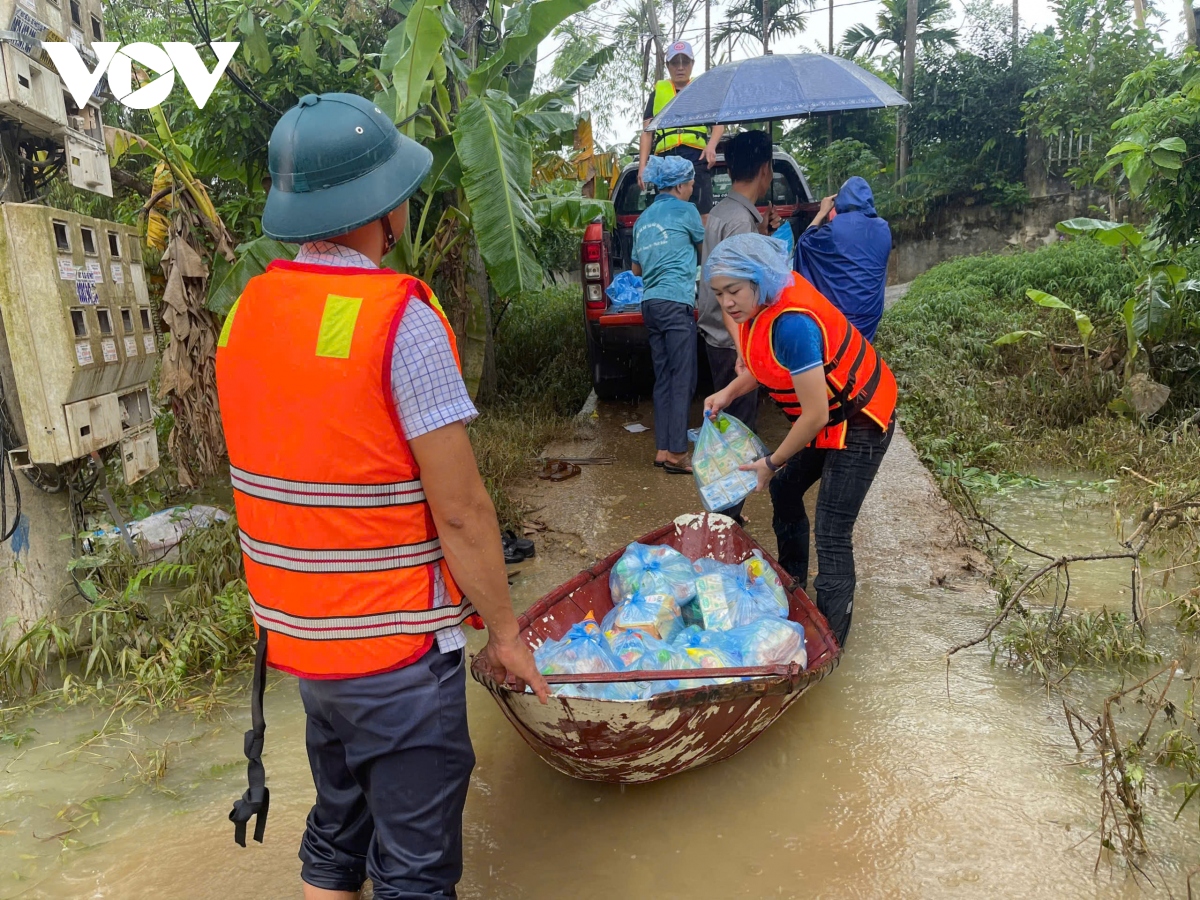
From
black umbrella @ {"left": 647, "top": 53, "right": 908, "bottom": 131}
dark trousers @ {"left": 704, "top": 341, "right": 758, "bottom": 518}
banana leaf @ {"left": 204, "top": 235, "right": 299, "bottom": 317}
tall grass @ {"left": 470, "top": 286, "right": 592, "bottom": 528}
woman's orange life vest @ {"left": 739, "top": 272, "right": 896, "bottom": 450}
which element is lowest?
tall grass @ {"left": 470, "top": 286, "right": 592, "bottom": 528}

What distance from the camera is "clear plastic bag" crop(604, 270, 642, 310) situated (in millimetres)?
6906

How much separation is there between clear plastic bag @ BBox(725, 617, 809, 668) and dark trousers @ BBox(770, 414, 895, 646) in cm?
46

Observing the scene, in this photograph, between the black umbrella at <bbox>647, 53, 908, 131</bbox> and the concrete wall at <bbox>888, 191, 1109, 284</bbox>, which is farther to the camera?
the concrete wall at <bbox>888, 191, 1109, 284</bbox>

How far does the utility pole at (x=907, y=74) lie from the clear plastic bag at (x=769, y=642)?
693 inches

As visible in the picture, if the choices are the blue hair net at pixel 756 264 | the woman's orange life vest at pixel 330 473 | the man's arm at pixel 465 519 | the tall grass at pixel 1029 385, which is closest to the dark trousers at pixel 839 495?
the blue hair net at pixel 756 264

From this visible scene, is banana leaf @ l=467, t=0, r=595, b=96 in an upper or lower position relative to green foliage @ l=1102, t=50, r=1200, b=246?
upper

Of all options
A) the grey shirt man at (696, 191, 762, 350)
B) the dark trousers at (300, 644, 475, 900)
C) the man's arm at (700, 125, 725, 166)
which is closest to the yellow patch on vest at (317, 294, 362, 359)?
the dark trousers at (300, 644, 475, 900)

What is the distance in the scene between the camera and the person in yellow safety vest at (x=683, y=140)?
259 inches

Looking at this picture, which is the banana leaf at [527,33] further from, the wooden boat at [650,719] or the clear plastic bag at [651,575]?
the wooden boat at [650,719]

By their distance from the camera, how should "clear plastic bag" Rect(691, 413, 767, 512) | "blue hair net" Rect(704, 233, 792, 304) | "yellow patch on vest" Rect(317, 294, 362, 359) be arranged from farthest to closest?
"clear plastic bag" Rect(691, 413, 767, 512) → "blue hair net" Rect(704, 233, 792, 304) → "yellow patch on vest" Rect(317, 294, 362, 359)

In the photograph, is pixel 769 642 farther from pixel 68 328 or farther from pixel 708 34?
pixel 708 34

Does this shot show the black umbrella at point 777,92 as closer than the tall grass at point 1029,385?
Yes

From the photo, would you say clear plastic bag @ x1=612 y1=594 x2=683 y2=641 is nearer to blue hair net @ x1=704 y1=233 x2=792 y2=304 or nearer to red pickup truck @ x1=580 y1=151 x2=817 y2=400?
blue hair net @ x1=704 y1=233 x2=792 y2=304

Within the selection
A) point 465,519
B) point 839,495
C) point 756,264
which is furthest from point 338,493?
point 839,495
